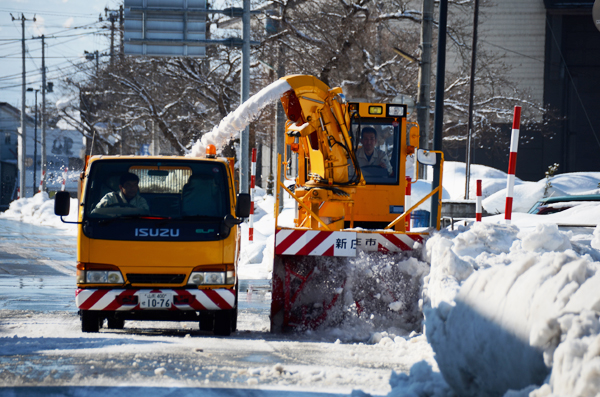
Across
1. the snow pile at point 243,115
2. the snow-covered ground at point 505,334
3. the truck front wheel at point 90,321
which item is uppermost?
the snow pile at point 243,115

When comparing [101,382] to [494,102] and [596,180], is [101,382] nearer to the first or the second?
[596,180]

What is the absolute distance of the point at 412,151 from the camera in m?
9.38

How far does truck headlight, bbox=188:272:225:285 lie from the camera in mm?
6887

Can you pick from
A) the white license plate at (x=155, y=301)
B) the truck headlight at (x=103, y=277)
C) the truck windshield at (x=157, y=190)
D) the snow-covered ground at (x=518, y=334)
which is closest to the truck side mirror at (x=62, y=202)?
the truck windshield at (x=157, y=190)

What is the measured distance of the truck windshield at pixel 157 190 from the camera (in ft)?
23.4

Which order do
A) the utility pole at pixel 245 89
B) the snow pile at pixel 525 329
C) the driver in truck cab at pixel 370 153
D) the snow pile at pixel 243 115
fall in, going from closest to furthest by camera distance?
the snow pile at pixel 525 329 → the snow pile at pixel 243 115 → the driver in truck cab at pixel 370 153 → the utility pole at pixel 245 89

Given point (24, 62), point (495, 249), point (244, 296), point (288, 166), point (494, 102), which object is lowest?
point (244, 296)

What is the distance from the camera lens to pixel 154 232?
6.89m

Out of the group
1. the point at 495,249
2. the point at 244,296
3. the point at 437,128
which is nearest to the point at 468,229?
the point at 495,249

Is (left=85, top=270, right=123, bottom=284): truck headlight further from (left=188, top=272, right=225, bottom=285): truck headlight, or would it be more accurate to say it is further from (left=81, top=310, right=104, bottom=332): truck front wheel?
(left=188, top=272, right=225, bottom=285): truck headlight

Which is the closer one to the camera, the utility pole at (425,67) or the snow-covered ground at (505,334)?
the snow-covered ground at (505,334)

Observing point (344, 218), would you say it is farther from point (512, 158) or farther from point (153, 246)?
point (153, 246)

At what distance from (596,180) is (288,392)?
25.6 metres

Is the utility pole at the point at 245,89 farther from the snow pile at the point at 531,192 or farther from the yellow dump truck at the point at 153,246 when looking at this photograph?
the yellow dump truck at the point at 153,246
